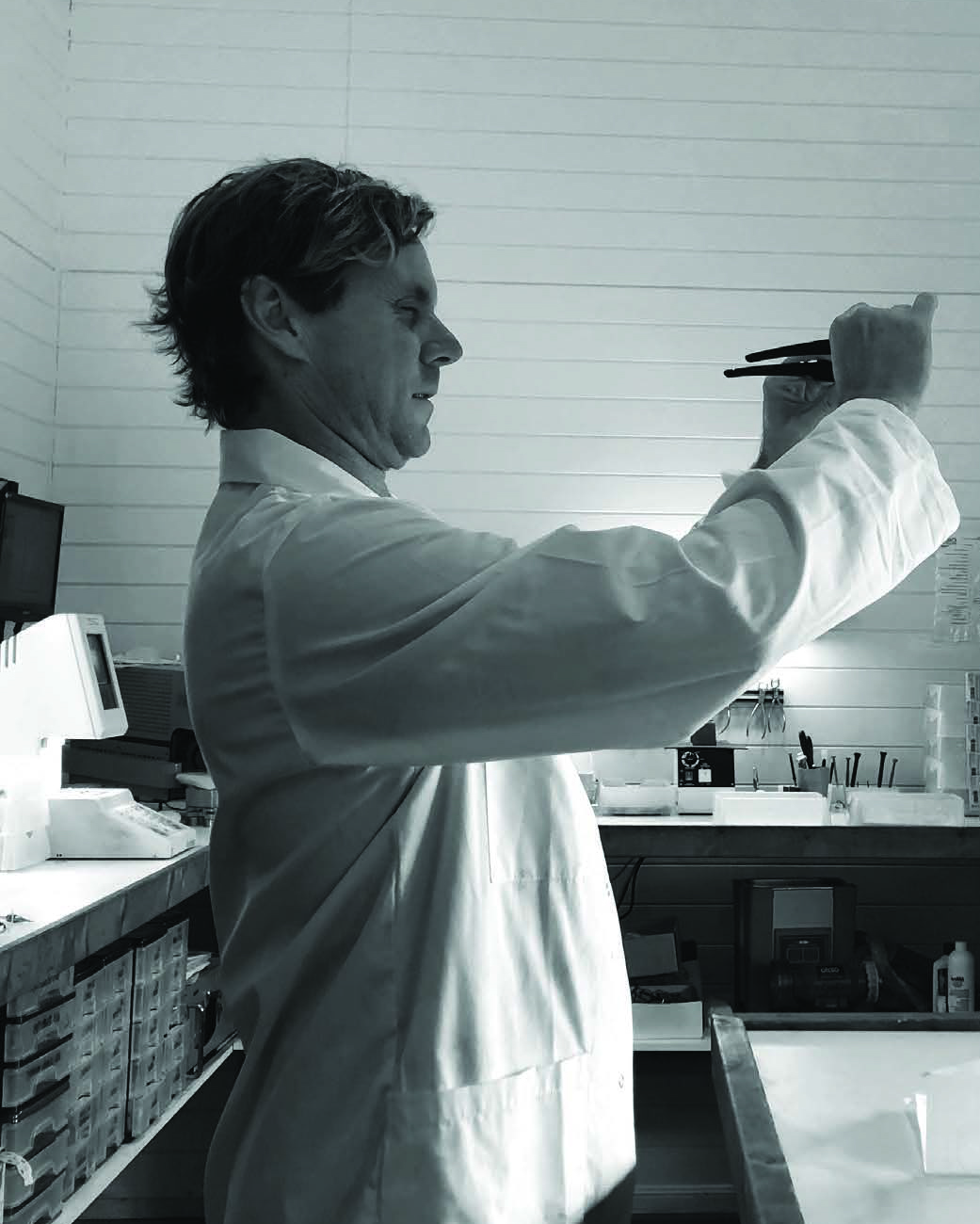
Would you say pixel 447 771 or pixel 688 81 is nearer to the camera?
pixel 447 771

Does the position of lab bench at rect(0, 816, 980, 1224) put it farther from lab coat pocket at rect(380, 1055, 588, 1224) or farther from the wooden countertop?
lab coat pocket at rect(380, 1055, 588, 1224)

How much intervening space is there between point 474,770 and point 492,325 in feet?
10.9

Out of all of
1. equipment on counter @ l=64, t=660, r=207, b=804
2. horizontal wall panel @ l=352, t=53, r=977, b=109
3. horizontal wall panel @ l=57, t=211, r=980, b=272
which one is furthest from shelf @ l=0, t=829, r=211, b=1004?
horizontal wall panel @ l=352, t=53, r=977, b=109

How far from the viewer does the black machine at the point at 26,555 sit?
272cm

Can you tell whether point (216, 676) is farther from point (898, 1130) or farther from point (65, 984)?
point (65, 984)

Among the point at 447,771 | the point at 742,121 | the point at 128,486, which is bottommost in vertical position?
the point at 447,771

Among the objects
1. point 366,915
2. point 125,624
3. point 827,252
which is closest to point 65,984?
point 366,915

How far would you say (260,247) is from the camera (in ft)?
3.40

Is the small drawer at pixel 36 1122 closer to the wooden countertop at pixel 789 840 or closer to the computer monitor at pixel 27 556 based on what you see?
the computer monitor at pixel 27 556

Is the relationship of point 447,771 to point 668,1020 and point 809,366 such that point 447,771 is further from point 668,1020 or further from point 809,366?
point 668,1020

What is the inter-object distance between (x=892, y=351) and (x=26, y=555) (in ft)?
7.88

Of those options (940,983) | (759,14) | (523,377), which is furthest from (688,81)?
(940,983)

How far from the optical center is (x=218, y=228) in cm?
106

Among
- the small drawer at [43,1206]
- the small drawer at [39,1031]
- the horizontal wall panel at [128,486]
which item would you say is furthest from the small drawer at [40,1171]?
the horizontal wall panel at [128,486]
